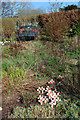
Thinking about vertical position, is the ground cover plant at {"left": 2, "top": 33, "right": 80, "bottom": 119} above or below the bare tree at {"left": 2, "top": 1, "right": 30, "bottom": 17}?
below

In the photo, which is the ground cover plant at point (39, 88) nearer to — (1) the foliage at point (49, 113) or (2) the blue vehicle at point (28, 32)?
(1) the foliage at point (49, 113)

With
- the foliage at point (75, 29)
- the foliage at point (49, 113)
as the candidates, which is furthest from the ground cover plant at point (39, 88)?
the foliage at point (75, 29)

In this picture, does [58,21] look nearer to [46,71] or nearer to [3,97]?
[46,71]

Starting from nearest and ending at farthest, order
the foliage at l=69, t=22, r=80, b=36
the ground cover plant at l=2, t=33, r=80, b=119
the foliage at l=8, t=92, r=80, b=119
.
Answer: the foliage at l=8, t=92, r=80, b=119, the ground cover plant at l=2, t=33, r=80, b=119, the foliage at l=69, t=22, r=80, b=36

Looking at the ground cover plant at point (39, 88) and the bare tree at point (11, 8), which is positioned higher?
the bare tree at point (11, 8)

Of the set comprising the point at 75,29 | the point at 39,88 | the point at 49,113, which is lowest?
the point at 49,113

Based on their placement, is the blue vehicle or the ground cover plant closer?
the ground cover plant

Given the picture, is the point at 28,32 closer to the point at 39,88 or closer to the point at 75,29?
the point at 75,29

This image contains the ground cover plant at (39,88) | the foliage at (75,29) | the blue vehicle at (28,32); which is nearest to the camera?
the ground cover plant at (39,88)

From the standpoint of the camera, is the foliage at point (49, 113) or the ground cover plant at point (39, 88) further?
the ground cover plant at point (39, 88)

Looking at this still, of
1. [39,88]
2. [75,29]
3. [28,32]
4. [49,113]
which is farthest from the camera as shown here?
[28,32]

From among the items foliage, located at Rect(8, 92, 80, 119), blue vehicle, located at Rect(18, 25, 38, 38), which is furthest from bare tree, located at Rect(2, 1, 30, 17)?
foliage, located at Rect(8, 92, 80, 119)

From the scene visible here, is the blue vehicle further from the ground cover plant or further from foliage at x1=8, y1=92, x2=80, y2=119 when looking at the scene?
foliage at x1=8, y1=92, x2=80, y2=119

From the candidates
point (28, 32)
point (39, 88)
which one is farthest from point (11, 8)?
point (39, 88)
